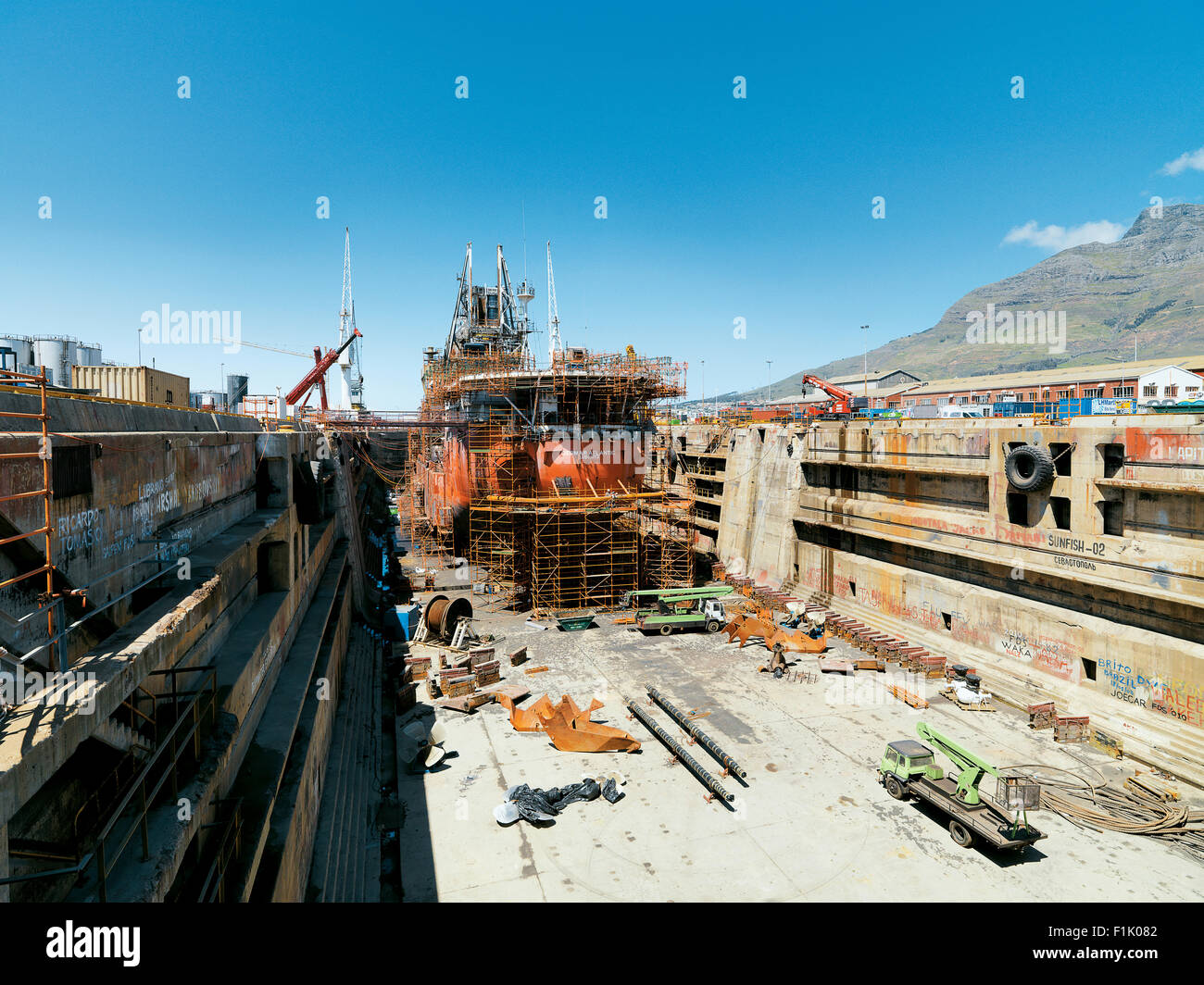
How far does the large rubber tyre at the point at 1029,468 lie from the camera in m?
19.3

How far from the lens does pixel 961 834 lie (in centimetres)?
1262

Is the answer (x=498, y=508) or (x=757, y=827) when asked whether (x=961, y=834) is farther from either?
(x=498, y=508)

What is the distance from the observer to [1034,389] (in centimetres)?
5347

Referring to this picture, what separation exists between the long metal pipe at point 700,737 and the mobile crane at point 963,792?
3446mm

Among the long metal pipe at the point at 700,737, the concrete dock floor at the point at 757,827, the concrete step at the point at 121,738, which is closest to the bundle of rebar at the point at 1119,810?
the concrete dock floor at the point at 757,827

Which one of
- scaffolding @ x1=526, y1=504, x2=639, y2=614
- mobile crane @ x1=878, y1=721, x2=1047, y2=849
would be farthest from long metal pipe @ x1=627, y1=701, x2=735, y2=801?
scaffolding @ x1=526, y1=504, x2=639, y2=614

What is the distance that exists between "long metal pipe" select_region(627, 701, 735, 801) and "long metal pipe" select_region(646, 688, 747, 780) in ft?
1.82

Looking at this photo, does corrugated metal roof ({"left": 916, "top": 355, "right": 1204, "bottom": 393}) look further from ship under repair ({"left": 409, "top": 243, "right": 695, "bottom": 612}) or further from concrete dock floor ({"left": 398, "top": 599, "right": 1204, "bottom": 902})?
concrete dock floor ({"left": 398, "top": 599, "right": 1204, "bottom": 902})

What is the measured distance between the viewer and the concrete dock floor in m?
11.5

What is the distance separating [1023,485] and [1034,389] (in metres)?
42.0

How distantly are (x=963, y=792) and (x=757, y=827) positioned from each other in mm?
4361

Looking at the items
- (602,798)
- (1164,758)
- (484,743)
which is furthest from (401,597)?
(1164,758)

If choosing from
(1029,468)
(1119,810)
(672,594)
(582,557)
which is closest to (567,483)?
(582,557)

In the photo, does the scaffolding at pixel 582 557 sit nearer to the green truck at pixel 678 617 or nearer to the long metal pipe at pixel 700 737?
the green truck at pixel 678 617
